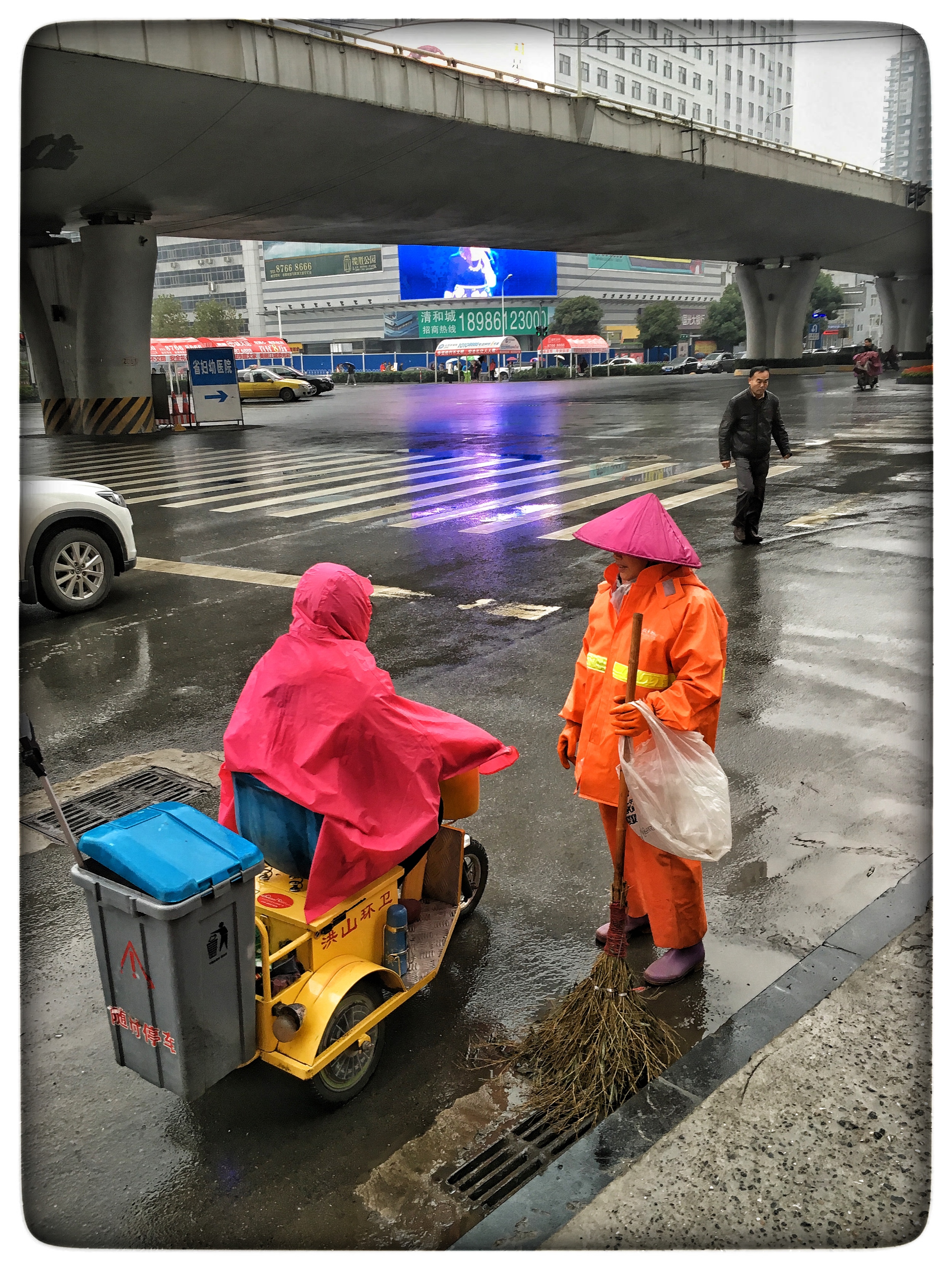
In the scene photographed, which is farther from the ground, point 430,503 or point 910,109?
point 910,109

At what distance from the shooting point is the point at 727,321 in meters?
102

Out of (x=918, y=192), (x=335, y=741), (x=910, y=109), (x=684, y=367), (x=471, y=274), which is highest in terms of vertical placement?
(x=471, y=274)

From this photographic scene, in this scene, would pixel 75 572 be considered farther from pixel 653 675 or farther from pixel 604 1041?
pixel 604 1041

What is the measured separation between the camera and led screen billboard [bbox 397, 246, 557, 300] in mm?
104000

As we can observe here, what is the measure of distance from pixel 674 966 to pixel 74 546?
7.51m

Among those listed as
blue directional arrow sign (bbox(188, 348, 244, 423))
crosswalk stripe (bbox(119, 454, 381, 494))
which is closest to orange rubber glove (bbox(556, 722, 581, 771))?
crosswalk stripe (bbox(119, 454, 381, 494))

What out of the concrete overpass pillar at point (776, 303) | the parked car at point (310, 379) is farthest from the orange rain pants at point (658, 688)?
the concrete overpass pillar at point (776, 303)

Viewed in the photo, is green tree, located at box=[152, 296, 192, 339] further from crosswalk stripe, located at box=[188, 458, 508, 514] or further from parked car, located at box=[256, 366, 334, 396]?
crosswalk stripe, located at box=[188, 458, 508, 514]

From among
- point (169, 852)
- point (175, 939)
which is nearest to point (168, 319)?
point (169, 852)

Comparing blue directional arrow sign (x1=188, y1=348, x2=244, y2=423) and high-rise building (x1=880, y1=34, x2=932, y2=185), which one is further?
blue directional arrow sign (x1=188, y1=348, x2=244, y2=423)

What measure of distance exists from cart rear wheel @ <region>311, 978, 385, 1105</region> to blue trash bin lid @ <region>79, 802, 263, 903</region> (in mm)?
689

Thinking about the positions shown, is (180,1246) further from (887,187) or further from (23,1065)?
(887,187)

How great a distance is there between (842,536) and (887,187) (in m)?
9.05

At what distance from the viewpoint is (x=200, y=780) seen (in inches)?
220
